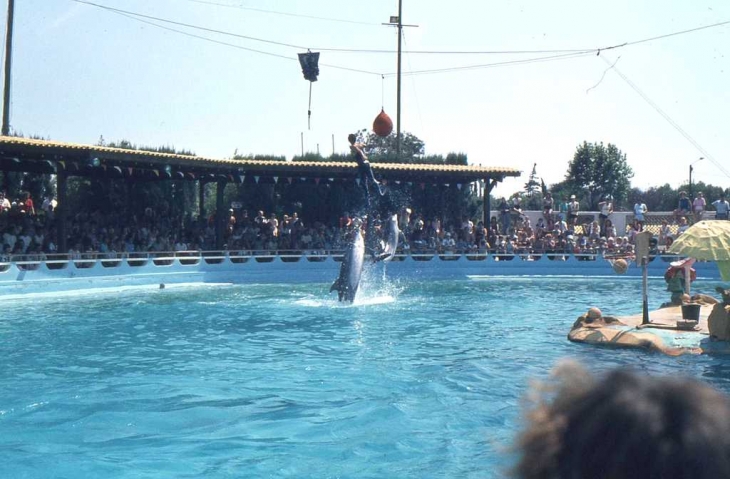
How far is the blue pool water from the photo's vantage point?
669cm

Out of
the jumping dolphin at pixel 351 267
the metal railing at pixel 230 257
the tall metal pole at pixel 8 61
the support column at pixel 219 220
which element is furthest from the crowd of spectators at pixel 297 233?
the jumping dolphin at pixel 351 267

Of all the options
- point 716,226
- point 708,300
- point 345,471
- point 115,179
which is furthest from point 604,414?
point 115,179

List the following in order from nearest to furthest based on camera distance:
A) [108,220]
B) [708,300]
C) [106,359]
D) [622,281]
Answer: [106,359] → [708,300] → [622,281] → [108,220]

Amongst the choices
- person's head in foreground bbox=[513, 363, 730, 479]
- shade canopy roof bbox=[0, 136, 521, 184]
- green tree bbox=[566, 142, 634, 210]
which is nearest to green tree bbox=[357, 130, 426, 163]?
shade canopy roof bbox=[0, 136, 521, 184]

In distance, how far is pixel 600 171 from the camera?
2127 inches

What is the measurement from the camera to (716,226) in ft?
40.2

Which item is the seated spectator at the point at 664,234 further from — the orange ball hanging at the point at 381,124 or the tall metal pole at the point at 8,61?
the tall metal pole at the point at 8,61

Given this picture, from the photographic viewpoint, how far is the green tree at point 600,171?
176 feet

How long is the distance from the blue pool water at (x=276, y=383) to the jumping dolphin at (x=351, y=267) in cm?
41

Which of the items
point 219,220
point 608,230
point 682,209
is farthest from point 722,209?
point 219,220

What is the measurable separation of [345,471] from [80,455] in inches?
91.3

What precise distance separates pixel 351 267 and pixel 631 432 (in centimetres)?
1504

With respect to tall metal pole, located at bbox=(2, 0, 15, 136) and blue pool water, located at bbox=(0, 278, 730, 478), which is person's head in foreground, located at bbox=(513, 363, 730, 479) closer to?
blue pool water, located at bbox=(0, 278, 730, 478)

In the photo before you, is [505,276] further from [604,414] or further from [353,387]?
[604,414]
